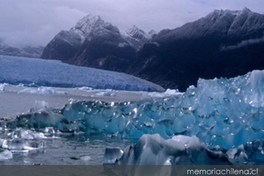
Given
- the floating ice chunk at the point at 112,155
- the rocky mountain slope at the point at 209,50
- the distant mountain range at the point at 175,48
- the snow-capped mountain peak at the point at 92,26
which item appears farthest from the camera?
the snow-capped mountain peak at the point at 92,26

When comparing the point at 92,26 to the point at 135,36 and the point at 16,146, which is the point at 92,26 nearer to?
the point at 135,36

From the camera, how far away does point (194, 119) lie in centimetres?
666

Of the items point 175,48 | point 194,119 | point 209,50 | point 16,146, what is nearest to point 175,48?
point 175,48

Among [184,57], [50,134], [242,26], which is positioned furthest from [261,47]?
[50,134]

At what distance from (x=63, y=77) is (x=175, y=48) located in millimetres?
4564

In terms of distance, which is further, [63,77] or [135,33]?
[135,33]

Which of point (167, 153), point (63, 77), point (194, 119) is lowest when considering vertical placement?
point (63, 77)

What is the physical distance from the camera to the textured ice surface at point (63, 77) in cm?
1770

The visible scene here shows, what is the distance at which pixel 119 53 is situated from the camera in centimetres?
2195

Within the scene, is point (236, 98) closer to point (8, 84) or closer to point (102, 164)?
point (102, 164)

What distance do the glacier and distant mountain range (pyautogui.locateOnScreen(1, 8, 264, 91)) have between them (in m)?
6.52

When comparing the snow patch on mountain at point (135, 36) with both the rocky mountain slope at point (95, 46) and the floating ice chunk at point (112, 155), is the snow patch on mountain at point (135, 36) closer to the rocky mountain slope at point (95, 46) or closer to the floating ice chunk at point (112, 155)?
the rocky mountain slope at point (95, 46)

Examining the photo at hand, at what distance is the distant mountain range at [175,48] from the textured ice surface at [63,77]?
654 mm

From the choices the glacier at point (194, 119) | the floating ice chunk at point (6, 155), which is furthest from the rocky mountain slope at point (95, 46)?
the floating ice chunk at point (6, 155)
